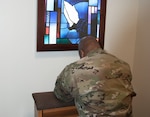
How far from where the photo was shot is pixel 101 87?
4.79 feet

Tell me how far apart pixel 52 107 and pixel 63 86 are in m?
0.26

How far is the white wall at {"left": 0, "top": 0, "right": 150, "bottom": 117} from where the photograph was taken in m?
2.24

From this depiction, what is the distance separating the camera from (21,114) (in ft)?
7.98

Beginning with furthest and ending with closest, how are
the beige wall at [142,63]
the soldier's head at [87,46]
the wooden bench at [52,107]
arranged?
the beige wall at [142,63]
the wooden bench at [52,107]
the soldier's head at [87,46]

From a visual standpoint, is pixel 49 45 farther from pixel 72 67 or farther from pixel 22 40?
pixel 72 67

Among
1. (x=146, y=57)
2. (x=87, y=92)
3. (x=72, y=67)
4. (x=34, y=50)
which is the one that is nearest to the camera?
(x=87, y=92)

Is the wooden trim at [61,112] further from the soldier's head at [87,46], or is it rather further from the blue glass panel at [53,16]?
the blue glass panel at [53,16]

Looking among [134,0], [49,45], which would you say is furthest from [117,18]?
[49,45]

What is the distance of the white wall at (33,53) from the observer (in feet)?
7.34

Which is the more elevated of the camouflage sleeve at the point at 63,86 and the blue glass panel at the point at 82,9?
the blue glass panel at the point at 82,9

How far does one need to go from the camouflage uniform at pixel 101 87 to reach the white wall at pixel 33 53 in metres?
0.88

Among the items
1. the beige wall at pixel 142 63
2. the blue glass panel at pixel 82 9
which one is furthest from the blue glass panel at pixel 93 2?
the beige wall at pixel 142 63

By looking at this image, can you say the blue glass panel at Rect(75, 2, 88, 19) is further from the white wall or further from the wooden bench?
the wooden bench

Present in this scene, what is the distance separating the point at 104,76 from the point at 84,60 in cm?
17
